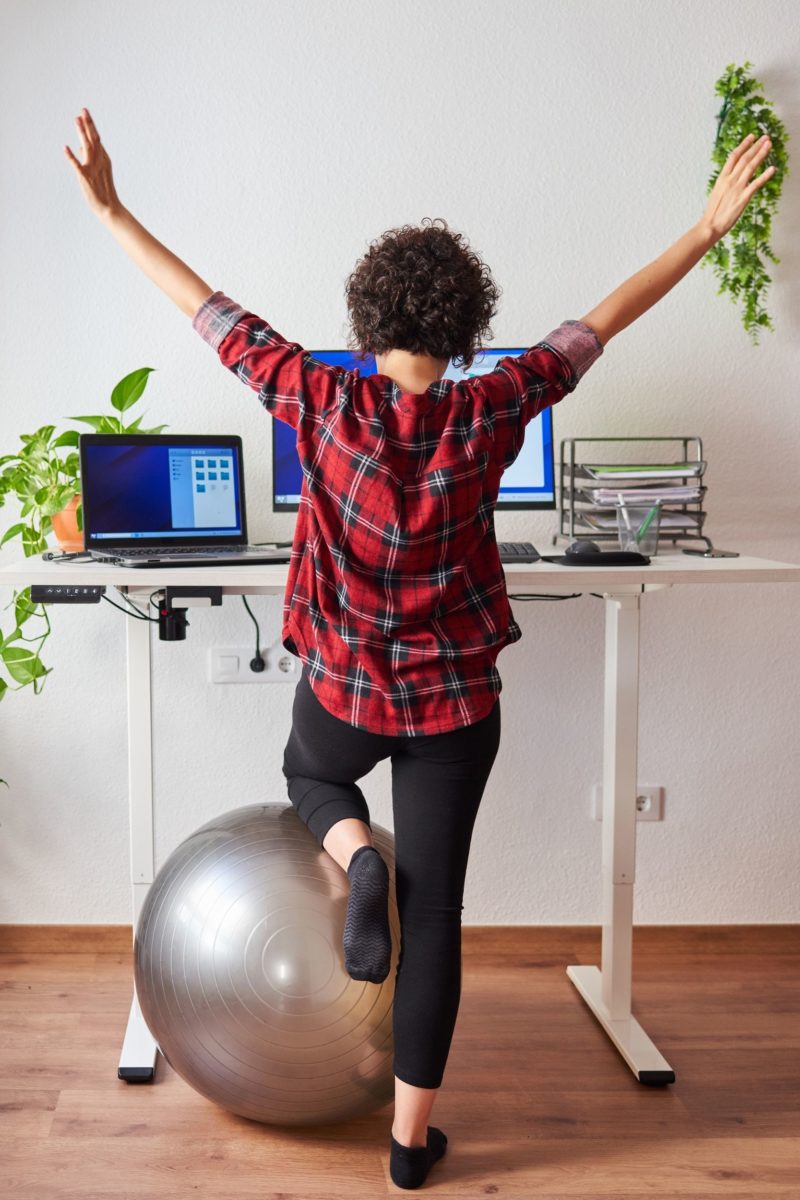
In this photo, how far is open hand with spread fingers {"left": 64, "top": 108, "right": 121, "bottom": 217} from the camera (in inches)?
59.5

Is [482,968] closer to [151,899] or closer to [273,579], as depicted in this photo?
[151,899]

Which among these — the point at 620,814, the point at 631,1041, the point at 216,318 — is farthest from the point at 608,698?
the point at 216,318

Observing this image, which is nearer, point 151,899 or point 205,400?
point 151,899

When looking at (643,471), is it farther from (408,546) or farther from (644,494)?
(408,546)

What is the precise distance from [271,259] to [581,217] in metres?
0.69

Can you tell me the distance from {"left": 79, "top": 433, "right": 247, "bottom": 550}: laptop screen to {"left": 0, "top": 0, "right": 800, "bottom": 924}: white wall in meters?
0.24


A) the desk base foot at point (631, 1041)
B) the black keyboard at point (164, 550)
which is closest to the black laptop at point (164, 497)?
the black keyboard at point (164, 550)

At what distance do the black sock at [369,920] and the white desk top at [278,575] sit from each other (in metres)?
0.50

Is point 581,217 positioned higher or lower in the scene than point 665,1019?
higher

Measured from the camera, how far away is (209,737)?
8.29ft

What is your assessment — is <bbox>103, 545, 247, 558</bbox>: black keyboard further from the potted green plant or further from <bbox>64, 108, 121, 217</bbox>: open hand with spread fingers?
<bbox>64, 108, 121, 217</bbox>: open hand with spread fingers

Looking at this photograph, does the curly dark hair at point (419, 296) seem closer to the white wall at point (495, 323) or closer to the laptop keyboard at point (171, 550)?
the laptop keyboard at point (171, 550)

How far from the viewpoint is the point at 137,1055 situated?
203cm

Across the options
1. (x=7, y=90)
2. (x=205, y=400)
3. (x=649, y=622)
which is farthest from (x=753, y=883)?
(x=7, y=90)
